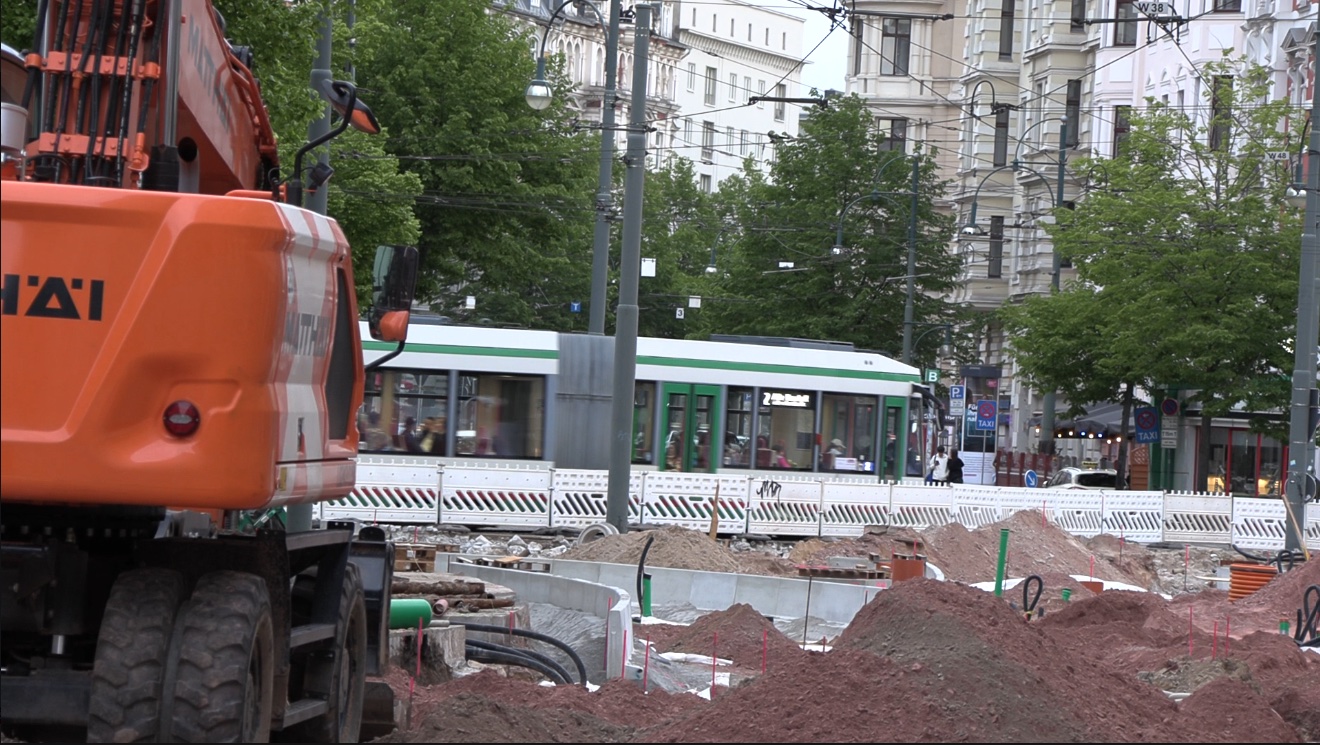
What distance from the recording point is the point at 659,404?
113 ft

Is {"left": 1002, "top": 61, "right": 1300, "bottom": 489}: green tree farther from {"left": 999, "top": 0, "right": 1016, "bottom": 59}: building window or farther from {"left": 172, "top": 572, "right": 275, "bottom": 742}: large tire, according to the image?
{"left": 172, "top": 572, "right": 275, "bottom": 742}: large tire

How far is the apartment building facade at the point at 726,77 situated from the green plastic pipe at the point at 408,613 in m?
116

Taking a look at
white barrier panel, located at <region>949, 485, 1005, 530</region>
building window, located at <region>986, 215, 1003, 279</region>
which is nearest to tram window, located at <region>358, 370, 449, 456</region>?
white barrier panel, located at <region>949, 485, 1005, 530</region>

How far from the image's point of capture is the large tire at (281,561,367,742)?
8.73 metres

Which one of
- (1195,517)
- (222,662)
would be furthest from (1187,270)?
(222,662)

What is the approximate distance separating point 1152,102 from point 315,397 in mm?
42633

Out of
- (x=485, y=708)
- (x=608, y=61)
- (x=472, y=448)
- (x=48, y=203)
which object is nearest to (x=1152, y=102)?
(x=608, y=61)

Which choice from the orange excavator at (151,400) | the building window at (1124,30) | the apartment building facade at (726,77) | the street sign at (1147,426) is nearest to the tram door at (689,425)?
the street sign at (1147,426)

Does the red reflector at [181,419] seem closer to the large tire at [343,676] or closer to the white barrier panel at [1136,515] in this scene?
the large tire at [343,676]

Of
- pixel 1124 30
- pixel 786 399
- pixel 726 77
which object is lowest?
pixel 786 399

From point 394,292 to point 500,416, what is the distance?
80.3 ft

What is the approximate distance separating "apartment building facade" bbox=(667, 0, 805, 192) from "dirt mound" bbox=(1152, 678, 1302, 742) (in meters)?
116

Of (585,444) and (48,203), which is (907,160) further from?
(48,203)

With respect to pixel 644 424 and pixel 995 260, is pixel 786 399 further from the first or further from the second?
pixel 995 260
